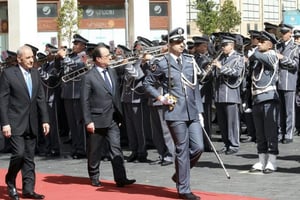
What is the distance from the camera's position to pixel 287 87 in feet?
49.9

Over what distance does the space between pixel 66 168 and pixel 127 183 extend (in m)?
2.61

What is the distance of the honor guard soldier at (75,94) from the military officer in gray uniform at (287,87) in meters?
3.97

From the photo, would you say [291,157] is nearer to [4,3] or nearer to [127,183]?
[127,183]

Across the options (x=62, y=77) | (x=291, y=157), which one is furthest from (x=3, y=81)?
(x=291, y=157)

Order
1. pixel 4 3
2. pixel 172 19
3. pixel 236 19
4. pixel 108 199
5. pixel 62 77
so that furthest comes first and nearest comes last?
pixel 236 19 → pixel 172 19 → pixel 4 3 → pixel 62 77 → pixel 108 199

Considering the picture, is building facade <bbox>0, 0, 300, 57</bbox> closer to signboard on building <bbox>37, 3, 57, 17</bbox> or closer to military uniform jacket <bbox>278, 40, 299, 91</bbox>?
signboard on building <bbox>37, 3, 57, 17</bbox>

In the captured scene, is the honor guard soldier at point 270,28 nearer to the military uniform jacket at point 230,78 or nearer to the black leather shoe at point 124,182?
the military uniform jacket at point 230,78

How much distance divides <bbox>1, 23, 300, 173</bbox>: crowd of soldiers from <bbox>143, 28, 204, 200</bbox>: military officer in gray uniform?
1666 mm

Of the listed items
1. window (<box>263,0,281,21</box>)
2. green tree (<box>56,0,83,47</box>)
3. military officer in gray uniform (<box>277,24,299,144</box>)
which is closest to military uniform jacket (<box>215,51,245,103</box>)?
military officer in gray uniform (<box>277,24,299,144</box>)

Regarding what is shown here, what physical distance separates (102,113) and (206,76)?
12.8 feet

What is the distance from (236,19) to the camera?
5225 centimetres

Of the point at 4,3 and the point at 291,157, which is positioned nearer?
Result: the point at 291,157

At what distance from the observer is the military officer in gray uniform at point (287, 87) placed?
14.7 m

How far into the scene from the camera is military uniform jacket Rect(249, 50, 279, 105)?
444 inches
